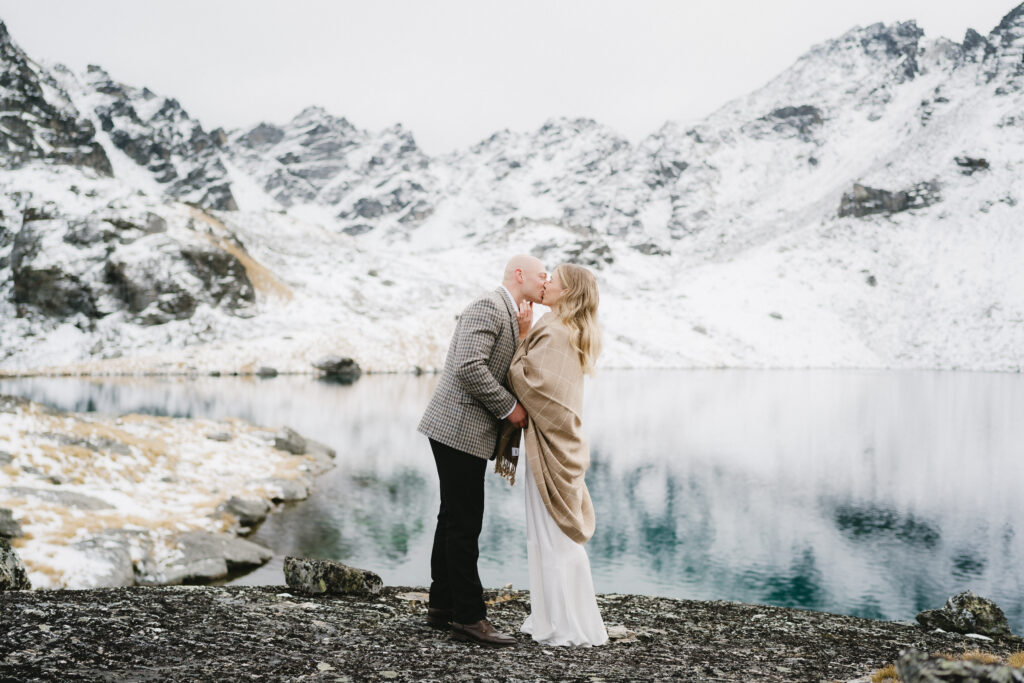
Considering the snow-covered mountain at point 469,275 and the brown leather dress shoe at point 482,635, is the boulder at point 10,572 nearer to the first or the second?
the brown leather dress shoe at point 482,635

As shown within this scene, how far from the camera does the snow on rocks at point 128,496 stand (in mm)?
17297

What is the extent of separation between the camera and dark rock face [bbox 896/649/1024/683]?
152 inches

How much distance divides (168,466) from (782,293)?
132m

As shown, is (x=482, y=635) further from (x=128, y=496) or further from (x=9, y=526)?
(x=128, y=496)

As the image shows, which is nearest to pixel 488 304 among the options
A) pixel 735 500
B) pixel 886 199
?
pixel 735 500

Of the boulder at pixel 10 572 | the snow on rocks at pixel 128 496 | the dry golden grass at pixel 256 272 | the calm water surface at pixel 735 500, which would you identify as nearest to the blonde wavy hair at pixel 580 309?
the boulder at pixel 10 572

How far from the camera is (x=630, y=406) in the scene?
206 ft

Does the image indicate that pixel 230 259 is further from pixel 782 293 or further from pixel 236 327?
pixel 782 293

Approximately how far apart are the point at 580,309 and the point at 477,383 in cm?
134

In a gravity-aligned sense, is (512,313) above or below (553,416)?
above

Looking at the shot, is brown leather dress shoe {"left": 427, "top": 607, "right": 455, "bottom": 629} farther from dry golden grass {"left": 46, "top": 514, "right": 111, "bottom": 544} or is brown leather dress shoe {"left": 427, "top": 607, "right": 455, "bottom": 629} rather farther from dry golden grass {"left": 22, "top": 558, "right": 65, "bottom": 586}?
dry golden grass {"left": 46, "top": 514, "right": 111, "bottom": 544}

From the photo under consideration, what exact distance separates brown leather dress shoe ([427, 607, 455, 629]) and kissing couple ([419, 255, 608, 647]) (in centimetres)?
35

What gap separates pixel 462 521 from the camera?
7535mm

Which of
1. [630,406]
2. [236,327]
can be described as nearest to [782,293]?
[630,406]
